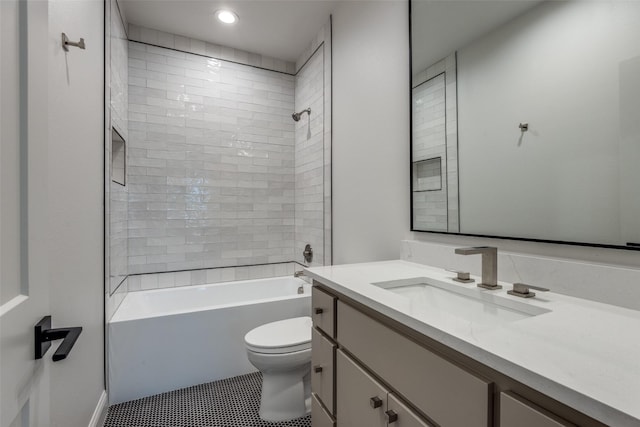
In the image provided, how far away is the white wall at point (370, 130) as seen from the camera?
178 cm

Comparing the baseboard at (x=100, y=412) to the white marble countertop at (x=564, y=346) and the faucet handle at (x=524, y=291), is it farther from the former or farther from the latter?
the faucet handle at (x=524, y=291)

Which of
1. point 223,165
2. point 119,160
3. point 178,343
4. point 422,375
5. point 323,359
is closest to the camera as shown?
point 422,375

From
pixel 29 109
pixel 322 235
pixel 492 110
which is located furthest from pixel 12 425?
pixel 322 235

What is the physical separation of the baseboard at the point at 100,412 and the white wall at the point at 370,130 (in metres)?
1.69

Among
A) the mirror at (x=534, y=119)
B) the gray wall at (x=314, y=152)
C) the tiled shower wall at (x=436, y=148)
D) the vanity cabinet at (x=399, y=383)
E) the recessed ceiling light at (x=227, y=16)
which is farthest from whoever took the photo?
the gray wall at (x=314, y=152)

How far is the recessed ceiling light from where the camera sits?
2.43 m

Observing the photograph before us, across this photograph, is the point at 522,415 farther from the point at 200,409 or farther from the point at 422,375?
the point at 200,409

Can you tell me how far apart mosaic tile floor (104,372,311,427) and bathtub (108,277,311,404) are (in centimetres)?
7

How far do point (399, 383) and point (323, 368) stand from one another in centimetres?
52

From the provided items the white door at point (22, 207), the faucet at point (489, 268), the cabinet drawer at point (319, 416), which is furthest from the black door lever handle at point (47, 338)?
the faucet at point (489, 268)

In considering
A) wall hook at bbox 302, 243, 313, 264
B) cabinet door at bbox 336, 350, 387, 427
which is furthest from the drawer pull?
wall hook at bbox 302, 243, 313, 264

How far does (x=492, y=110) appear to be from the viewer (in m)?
1.27

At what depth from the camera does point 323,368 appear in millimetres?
1295

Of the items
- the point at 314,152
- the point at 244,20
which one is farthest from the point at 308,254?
the point at 244,20
